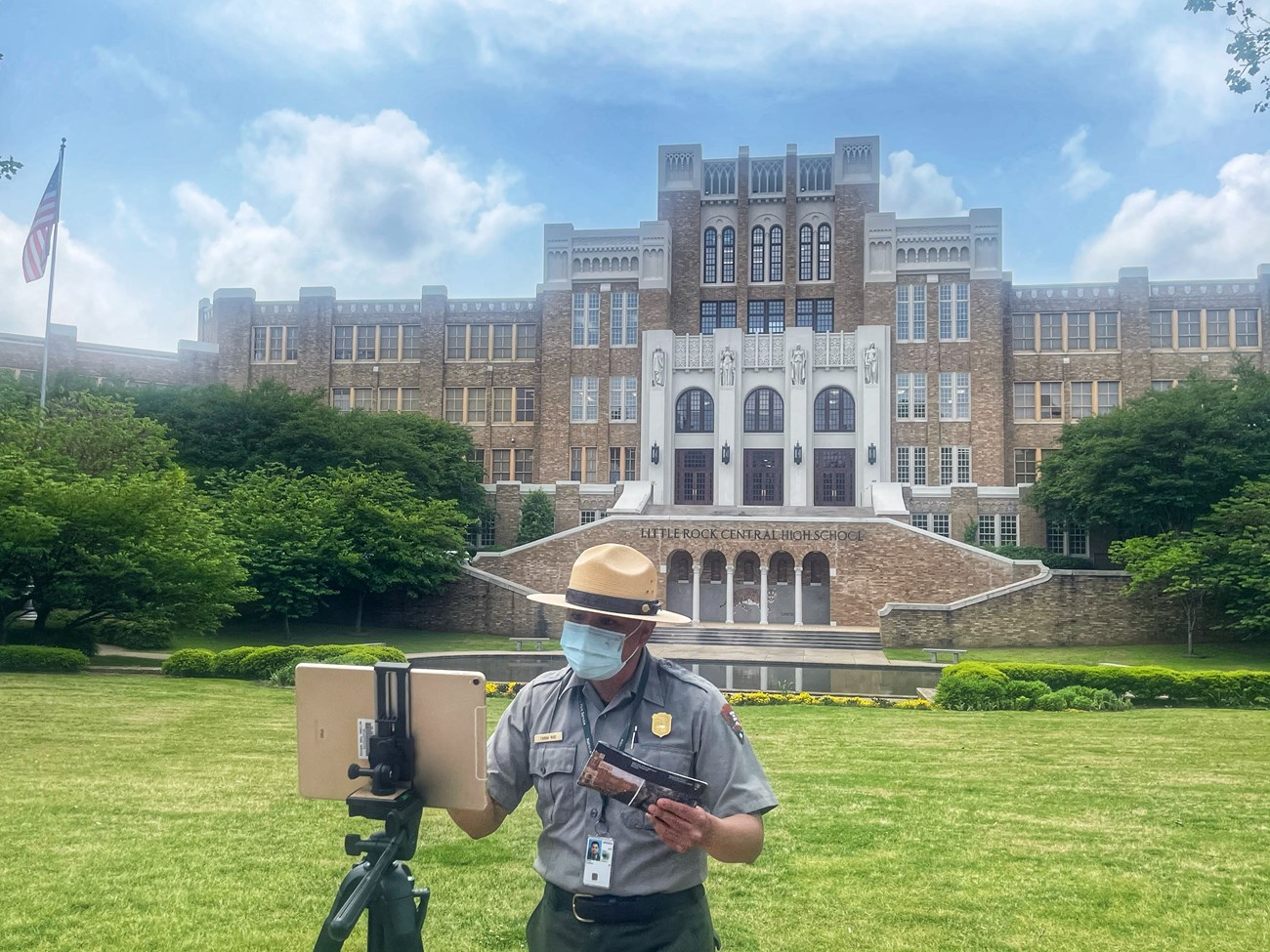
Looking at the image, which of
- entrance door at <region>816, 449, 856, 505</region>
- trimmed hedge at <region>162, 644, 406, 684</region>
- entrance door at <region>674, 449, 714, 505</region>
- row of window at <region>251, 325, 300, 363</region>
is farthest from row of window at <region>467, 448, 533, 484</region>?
trimmed hedge at <region>162, 644, 406, 684</region>

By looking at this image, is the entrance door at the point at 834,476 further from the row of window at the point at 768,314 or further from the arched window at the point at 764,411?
the row of window at the point at 768,314

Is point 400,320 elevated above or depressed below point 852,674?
above

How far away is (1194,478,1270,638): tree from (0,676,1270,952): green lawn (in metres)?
17.8

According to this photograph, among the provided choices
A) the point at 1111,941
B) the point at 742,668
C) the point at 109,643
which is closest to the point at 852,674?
the point at 742,668

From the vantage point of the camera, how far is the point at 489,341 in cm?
5266

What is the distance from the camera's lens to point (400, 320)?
53.7m

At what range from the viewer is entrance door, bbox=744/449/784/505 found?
155ft

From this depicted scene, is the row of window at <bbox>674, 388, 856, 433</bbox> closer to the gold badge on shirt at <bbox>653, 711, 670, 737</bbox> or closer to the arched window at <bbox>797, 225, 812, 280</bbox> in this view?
the arched window at <bbox>797, 225, 812, 280</bbox>

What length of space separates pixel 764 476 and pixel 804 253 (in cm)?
1095

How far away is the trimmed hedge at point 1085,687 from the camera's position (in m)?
18.3

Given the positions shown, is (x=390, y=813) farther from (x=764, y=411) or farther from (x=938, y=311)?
(x=938, y=311)

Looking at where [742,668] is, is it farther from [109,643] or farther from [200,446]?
[200,446]

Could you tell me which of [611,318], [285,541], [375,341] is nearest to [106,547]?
[285,541]

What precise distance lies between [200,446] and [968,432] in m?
31.5
